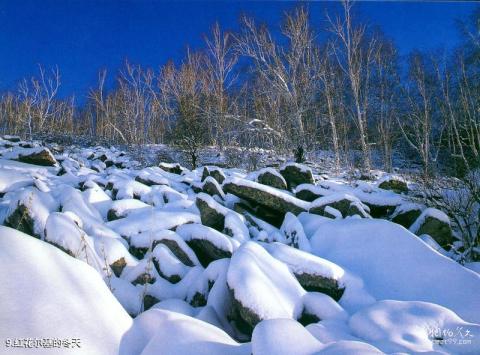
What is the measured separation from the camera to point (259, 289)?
2.14 metres

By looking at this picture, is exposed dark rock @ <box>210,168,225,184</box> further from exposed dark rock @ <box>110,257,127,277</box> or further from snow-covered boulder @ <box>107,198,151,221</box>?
exposed dark rock @ <box>110,257,127,277</box>

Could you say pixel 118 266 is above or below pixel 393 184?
below

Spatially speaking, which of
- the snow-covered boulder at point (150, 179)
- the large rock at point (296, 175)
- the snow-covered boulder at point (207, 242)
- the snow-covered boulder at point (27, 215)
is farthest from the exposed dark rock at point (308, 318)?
the snow-covered boulder at point (150, 179)

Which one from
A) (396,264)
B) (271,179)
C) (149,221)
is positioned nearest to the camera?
(396,264)

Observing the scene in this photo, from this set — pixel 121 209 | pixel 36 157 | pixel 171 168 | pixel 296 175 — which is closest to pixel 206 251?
pixel 121 209

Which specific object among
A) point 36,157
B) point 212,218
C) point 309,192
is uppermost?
point 36,157

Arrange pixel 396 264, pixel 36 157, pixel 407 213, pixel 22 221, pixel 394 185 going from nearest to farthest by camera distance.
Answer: pixel 396 264, pixel 22 221, pixel 407 213, pixel 394 185, pixel 36 157

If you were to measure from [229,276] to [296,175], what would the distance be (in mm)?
3833

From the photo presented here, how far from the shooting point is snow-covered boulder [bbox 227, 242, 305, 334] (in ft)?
6.82

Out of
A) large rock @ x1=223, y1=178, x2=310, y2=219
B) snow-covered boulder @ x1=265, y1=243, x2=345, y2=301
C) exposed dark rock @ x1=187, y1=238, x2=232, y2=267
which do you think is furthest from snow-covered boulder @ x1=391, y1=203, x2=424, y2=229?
exposed dark rock @ x1=187, y1=238, x2=232, y2=267

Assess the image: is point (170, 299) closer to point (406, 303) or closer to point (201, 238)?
point (201, 238)

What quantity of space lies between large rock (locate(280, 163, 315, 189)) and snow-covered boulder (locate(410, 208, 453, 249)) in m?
2.20

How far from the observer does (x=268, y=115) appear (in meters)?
15.9

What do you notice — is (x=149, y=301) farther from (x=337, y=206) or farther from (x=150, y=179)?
(x=150, y=179)
